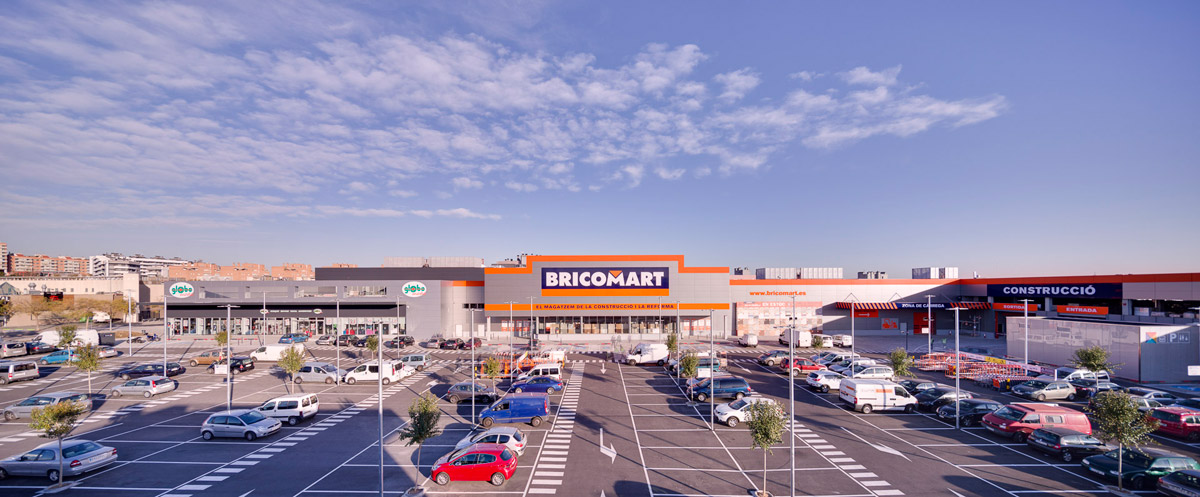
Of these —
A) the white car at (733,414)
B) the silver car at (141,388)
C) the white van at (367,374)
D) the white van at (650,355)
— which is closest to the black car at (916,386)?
the white car at (733,414)

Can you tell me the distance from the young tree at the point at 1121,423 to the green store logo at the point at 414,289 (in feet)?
214

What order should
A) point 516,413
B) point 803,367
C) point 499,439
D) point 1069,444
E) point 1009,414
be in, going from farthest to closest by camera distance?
point 803,367 < point 516,413 < point 1009,414 < point 1069,444 < point 499,439

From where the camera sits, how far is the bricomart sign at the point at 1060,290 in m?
59.8

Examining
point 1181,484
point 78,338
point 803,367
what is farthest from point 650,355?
point 78,338

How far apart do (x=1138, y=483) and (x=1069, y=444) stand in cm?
327

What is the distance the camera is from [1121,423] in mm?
21266

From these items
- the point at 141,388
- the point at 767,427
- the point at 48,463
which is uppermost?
the point at 767,427

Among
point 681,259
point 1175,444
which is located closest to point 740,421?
point 1175,444

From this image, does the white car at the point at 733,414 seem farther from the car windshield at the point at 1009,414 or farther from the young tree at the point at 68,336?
the young tree at the point at 68,336

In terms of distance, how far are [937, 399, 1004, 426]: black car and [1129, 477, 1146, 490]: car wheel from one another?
27.3 ft

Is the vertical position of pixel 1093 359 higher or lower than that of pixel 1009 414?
higher

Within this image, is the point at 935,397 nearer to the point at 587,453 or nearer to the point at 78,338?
the point at 587,453

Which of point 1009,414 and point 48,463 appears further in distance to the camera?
point 1009,414

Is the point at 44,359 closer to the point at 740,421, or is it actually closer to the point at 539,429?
the point at 539,429
